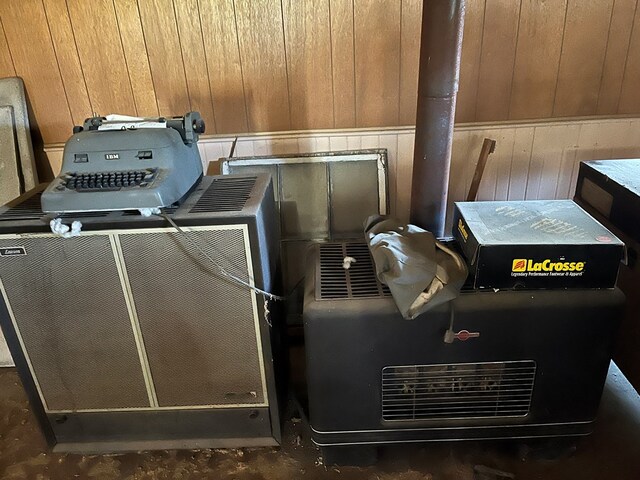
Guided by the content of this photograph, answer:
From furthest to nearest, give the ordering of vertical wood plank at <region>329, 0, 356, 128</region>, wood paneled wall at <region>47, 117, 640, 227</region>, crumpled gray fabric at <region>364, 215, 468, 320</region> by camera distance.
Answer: wood paneled wall at <region>47, 117, 640, 227</region>, vertical wood plank at <region>329, 0, 356, 128</region>, crumpled gray fabric at <region>364, 215, 468, 320</region>

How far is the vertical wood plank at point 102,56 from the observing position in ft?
6.08

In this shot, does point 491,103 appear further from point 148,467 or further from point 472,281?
point 148,467

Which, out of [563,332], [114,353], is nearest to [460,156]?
[563,332]

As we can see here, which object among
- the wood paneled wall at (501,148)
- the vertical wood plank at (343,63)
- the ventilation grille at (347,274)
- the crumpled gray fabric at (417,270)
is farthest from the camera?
the wood paneled wall at (501,148)

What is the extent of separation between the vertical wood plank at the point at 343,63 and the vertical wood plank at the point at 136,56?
28.6 inches

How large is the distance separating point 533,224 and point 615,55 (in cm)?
102

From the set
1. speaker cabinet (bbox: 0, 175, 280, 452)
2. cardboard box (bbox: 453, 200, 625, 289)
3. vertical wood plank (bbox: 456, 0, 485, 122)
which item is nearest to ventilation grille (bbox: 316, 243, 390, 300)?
speaker cabinet (bbox: 0, 175, 280, 452)

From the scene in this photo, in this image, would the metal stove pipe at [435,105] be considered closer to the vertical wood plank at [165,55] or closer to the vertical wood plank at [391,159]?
the vertical wood plank at [391,159]

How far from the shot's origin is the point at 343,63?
1.92 metres

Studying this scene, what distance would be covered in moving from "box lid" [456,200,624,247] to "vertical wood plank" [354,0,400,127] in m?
0.63

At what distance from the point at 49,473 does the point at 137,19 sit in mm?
1633

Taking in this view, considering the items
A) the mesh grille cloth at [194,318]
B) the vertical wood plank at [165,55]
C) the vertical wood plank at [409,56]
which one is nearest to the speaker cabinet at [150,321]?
the mesh grille cloth at [194,318]

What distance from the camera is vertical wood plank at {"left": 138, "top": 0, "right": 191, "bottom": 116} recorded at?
6.07ft

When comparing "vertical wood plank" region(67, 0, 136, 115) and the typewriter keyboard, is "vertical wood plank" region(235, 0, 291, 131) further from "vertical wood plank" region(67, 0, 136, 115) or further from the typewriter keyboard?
the typewriter keyboard
